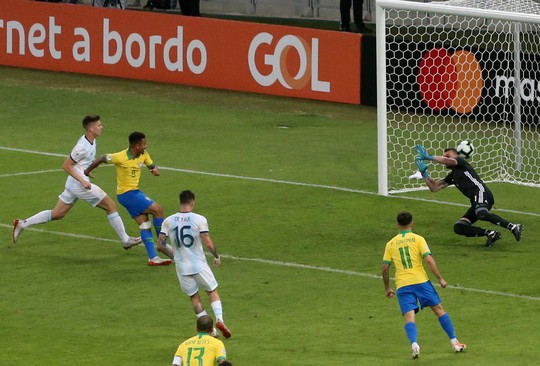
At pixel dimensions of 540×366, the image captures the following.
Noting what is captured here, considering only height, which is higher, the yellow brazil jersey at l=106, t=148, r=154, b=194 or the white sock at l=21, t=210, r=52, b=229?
the yellow brazil jersey at l=106, t=148, r=154, b=194

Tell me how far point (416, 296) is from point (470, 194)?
248 inches

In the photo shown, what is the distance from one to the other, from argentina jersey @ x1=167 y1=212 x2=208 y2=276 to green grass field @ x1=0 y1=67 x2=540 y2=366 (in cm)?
92

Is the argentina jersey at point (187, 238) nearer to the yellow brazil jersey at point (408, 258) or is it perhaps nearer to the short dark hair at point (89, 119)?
the yellow brazil jersey at point (408, 258)

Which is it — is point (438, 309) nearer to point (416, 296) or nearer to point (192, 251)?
point (416, 296)

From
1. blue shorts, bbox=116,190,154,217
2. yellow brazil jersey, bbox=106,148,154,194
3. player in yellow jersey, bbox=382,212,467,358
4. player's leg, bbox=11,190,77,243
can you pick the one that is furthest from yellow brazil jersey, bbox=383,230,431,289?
player's leg, bbox=11,190,77,243

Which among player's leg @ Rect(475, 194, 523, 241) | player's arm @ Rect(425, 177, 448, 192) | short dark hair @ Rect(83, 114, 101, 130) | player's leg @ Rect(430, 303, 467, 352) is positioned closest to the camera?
player's leg @ Rect(430, 303, 467, 352)

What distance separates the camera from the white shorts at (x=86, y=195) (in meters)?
21.8

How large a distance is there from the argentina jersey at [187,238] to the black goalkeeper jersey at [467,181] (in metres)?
6.36

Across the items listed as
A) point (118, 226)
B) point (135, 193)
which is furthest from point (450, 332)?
point (118, 226)

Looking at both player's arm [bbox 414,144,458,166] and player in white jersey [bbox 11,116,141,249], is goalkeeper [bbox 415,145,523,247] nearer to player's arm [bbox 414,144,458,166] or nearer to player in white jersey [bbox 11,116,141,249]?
player's arm [bbox 414,144,458,166]

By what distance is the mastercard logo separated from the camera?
30.1 meters

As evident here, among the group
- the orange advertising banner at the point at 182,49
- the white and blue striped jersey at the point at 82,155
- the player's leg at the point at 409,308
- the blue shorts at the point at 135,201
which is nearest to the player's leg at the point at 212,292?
the player's leg at the point at 409,308

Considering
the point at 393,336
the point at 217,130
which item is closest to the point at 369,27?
the point at 217,130

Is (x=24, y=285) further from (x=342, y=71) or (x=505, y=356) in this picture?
(x=342, y=71)
